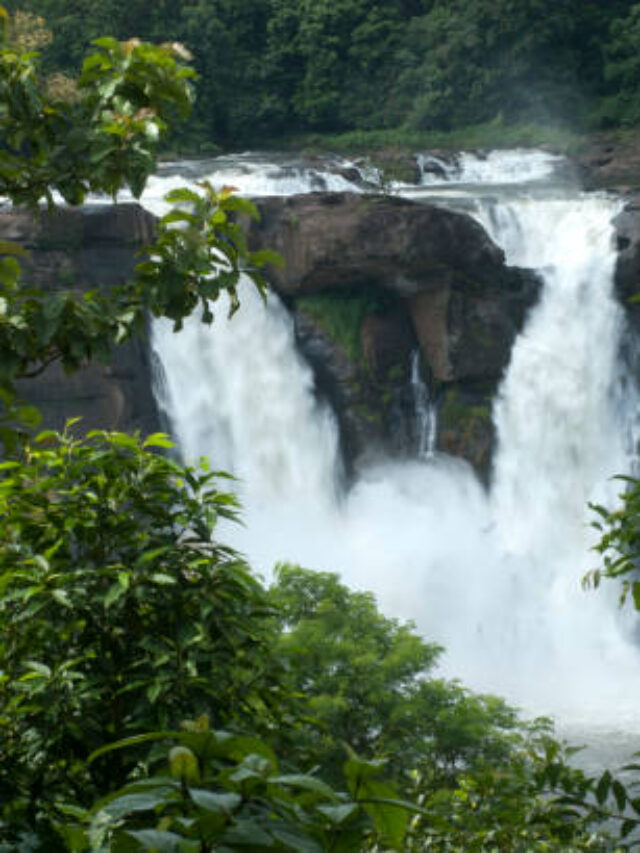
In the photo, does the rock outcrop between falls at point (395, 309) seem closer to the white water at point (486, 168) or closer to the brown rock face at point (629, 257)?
the brown rock face at point (629, 257)

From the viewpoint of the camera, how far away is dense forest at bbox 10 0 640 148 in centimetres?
3684

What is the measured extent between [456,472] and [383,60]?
77.6ft

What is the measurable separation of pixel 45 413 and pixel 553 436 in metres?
9.66

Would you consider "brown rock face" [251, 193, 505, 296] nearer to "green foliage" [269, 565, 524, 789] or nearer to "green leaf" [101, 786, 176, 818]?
"green foliage" [269, 565, 524, 789]

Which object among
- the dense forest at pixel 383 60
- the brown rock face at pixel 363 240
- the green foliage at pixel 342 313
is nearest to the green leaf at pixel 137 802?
the brown rock face at pixel 363 240

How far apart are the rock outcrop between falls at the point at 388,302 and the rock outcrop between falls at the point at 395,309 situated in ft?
0.06

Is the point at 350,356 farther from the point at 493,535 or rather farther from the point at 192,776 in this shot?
the point at 192,776

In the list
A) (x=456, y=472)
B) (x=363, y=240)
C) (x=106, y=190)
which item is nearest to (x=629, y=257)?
(x=363, y=240)

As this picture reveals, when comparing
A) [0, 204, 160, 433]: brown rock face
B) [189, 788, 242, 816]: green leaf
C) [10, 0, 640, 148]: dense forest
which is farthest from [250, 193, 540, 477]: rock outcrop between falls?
[189, 788, 242, 816]: green leaf

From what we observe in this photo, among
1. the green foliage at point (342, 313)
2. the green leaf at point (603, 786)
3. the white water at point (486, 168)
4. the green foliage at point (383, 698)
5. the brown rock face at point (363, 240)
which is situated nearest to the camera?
the green leaf at point (603, 786)

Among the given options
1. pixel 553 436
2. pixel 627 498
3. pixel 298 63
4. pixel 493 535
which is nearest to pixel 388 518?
pixel 493 535

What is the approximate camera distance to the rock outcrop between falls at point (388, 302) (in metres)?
20.3

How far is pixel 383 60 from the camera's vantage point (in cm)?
4003

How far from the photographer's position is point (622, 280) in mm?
21016
